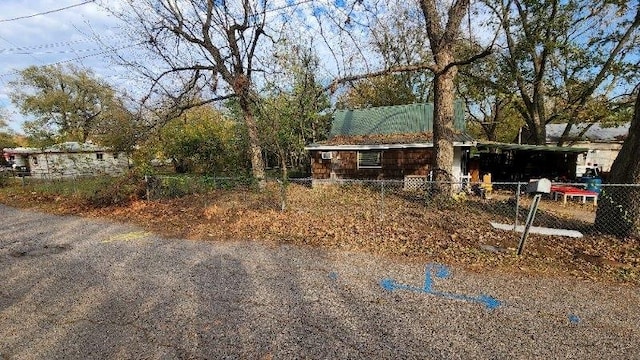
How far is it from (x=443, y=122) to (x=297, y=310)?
8.11 m

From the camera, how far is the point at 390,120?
1775 centimetres

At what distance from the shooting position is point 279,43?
12.6 metres

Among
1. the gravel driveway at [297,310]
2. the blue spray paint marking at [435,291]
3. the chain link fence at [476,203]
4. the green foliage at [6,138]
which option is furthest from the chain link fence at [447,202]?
the green foliage at [6,138]

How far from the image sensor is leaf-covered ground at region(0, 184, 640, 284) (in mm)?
5117

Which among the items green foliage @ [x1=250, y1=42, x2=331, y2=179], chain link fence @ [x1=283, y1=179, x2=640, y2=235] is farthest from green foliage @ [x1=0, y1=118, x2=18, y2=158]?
chain link fence @ [x1=283, y1=179, x2=640, y2=235]

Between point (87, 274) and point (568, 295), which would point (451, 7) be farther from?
point (87, 274)

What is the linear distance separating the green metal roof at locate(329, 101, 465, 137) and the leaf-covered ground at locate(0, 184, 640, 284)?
6.57 meters

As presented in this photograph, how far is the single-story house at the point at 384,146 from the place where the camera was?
48.5 feet

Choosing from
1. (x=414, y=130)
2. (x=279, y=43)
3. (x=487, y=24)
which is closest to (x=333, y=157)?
(x=414, y=130)

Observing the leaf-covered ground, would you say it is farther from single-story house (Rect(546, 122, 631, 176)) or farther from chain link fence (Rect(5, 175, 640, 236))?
single-story house (Rect(546, 122, 631, 176))

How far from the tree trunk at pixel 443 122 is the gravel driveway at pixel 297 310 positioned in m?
5.49

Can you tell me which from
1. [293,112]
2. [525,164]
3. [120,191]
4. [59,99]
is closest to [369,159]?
[293,112]

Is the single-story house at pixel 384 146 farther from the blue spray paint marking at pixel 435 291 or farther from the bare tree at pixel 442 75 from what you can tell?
the blue spray paint marking at pixel 435 291

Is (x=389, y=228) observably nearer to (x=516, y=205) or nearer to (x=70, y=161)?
(x=516, y=205)
